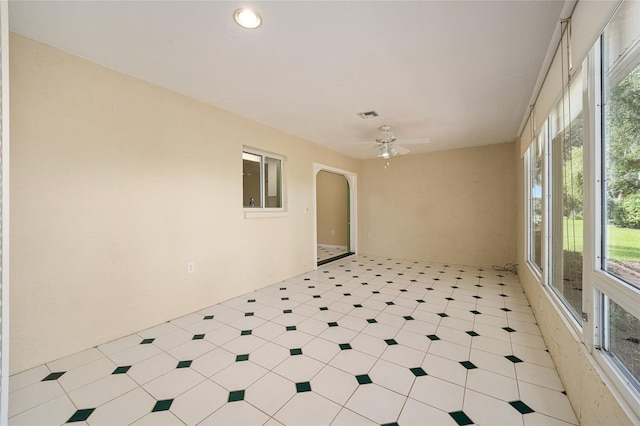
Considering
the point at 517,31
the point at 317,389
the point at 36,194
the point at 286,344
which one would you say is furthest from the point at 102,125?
the point at 517,31

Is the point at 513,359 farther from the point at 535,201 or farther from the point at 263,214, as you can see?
the point at 263,214

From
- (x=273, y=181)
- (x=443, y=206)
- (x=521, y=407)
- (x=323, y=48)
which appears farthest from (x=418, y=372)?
(x=443, y=206)

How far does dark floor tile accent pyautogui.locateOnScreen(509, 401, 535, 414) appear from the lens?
1.73 m

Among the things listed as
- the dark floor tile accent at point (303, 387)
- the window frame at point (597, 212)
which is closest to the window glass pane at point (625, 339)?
the window frame at point (597, 212)

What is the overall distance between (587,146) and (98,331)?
Result: 425 centimetres

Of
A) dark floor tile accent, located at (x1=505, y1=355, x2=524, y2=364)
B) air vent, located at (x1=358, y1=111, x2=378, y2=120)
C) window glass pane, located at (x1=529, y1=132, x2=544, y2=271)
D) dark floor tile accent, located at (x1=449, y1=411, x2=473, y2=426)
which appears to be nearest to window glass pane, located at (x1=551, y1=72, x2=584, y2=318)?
window glass pane, located at (x1=529, y1=132, x2=544, y2=271)

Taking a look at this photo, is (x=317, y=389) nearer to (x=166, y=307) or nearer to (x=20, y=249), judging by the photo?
(x=166, y=307)

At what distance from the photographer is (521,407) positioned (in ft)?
5.78

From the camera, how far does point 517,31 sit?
2.05m

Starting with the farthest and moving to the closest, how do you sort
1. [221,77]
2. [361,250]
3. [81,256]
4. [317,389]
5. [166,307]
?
1. [361,250]
2. [166,307]
3. [221,77]
4. [81,256]
5. [317,389]

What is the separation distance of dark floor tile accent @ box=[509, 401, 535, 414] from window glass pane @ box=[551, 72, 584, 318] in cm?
78

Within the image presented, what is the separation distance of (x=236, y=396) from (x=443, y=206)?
19.0ft

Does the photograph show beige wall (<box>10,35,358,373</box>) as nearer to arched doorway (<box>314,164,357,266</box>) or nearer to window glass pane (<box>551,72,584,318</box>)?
window glass pane (<box>551,72,584,318</box>)

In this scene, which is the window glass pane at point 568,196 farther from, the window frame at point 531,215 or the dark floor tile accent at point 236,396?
the dark floor tile accent at point 236,396
